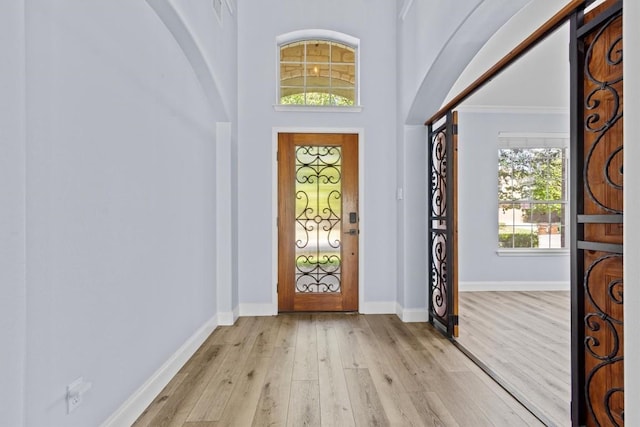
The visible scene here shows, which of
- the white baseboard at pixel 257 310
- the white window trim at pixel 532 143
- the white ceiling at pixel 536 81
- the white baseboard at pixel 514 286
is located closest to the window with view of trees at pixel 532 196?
the white window trim at pixel 532 143

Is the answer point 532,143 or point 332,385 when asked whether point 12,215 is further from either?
point 532,143

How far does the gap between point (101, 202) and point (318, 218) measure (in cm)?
275

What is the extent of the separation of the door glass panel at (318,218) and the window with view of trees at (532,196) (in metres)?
2.90

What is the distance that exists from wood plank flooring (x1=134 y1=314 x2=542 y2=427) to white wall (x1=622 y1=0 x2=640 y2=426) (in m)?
1.12

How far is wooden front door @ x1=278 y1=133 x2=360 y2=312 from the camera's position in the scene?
4.28m

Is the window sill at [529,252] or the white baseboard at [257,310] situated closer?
the white baseboard at [257,310]

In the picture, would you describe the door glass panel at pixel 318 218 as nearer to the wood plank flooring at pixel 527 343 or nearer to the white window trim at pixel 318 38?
the white window trim at pixel 318 38

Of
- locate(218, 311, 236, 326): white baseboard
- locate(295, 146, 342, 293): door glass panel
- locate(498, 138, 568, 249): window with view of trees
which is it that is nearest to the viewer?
locate(218, 311, 236, 326): white baseboard

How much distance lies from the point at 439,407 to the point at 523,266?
4.22m

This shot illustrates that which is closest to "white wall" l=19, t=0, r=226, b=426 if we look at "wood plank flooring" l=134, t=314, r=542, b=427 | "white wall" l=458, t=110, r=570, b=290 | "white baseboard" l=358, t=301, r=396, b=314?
"wood plank flooring" l=134, t=314, r=542, b=427

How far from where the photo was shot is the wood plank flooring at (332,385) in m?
2.06

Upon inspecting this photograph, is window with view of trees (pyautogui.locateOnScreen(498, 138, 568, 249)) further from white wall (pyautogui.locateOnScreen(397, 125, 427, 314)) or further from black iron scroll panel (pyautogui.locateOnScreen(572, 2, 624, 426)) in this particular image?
black iron scroll panel (pyautogui.locateOnScreen(572, 2, 624, 426))

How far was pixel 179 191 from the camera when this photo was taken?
9.07ft

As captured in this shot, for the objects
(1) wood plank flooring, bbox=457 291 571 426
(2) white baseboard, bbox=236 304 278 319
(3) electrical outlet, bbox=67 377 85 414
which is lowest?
(1) wood plank flooring, bbox=457 291 571 426
